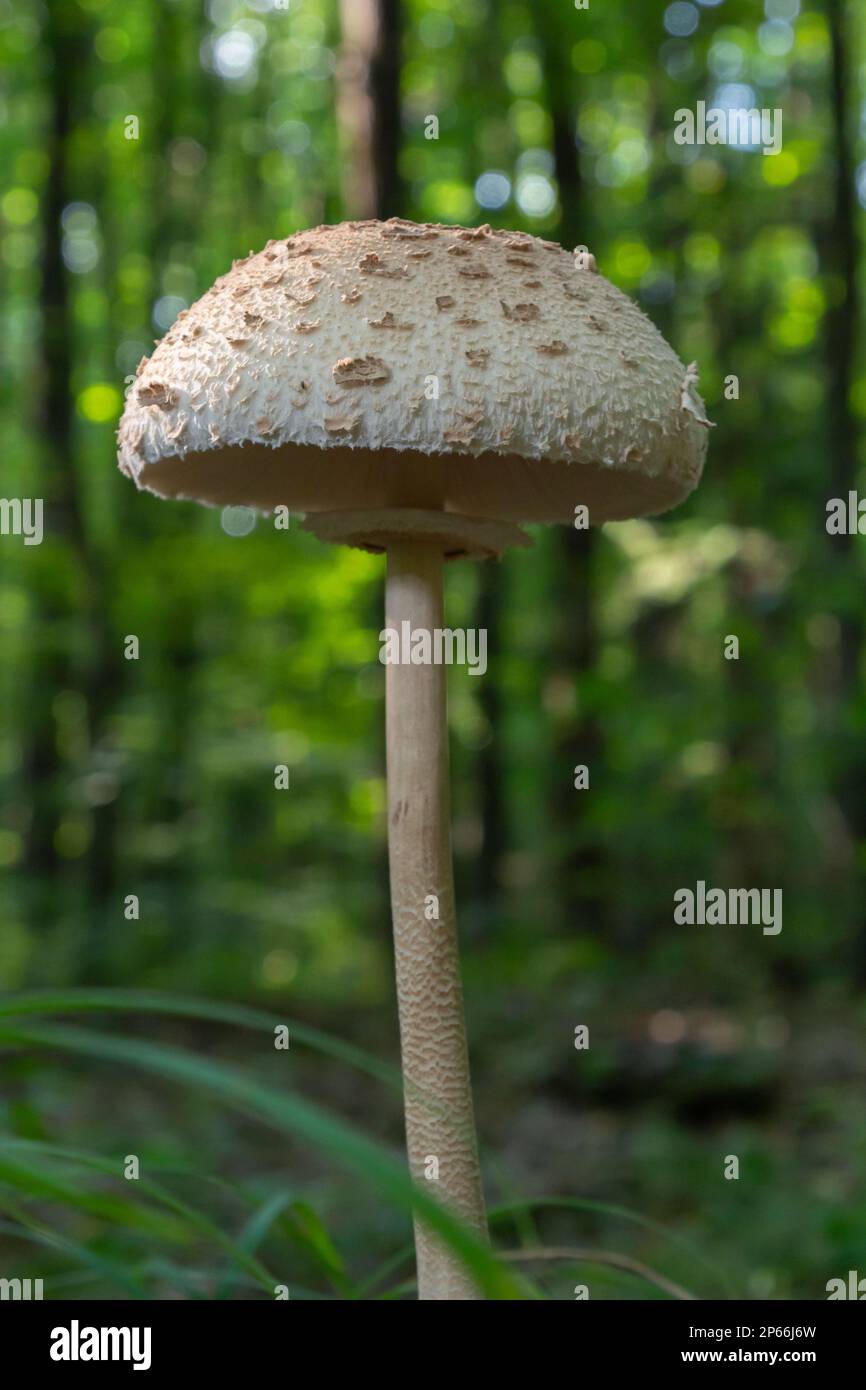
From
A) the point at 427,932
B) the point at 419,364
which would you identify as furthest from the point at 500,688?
the point at 419,364

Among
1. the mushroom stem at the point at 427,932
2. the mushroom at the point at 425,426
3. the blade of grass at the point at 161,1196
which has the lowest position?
the blade of grass at the point at 161,1196

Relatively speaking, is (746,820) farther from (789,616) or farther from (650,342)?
(650,342)

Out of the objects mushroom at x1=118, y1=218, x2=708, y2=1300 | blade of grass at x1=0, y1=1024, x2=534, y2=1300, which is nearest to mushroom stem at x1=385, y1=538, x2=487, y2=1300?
mushroom at x1=118, y1=218, x2=708, y2=1300

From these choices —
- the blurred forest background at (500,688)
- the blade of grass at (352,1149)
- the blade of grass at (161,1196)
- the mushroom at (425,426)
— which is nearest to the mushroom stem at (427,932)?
the mushroom at (425,426)

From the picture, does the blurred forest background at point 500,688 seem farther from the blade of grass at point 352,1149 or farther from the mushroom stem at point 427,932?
the blade of grass at point 352,1149

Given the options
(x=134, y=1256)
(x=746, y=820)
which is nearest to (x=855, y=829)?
(x=746, y=820)

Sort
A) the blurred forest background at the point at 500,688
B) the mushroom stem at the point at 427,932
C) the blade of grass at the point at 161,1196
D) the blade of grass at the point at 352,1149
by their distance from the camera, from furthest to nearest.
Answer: the blurred forest background at the point at 500,688 → the mushroom stem at the point at 427,932 → the blade of grass at the point at 161,1196 → the blade of grass at the point at 352,1149
